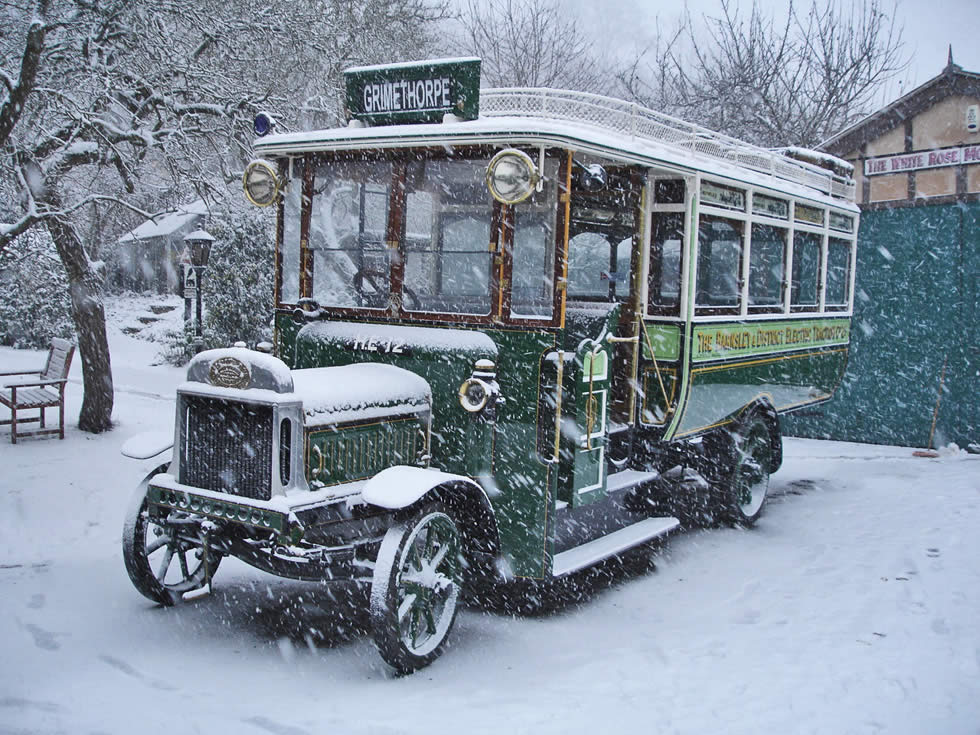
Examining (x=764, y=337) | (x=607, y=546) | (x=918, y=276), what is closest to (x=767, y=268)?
(x=764, y=337)

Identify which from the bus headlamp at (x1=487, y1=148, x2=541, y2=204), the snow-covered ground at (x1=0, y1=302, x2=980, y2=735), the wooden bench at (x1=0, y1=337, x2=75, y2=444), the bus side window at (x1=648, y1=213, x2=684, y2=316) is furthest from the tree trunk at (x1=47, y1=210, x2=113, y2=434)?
the bus headlamp at (x1=487, y1=148, x2=541, y2=204)

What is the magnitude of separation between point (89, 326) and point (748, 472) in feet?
24.6

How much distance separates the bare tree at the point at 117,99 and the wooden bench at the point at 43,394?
A: 0.38m

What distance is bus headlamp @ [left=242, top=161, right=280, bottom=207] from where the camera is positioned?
582 centimetres

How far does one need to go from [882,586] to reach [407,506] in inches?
149

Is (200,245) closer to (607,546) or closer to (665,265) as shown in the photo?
(665,265)

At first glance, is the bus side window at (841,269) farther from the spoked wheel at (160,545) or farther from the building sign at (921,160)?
the spoked wheel at (160,545)

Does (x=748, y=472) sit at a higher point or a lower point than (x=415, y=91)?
lower

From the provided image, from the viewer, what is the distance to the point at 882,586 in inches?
253

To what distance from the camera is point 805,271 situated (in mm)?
8844

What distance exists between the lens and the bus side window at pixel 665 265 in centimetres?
675

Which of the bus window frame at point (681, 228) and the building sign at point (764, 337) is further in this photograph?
the building sign at point (764, 337)

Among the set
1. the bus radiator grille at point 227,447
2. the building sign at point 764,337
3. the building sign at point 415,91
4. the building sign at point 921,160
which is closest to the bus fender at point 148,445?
the bus radiator grille at point 227,447

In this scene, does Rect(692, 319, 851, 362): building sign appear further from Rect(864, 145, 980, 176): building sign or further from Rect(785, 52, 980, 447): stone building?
Rect(864, 145, 980, 176): building sign
